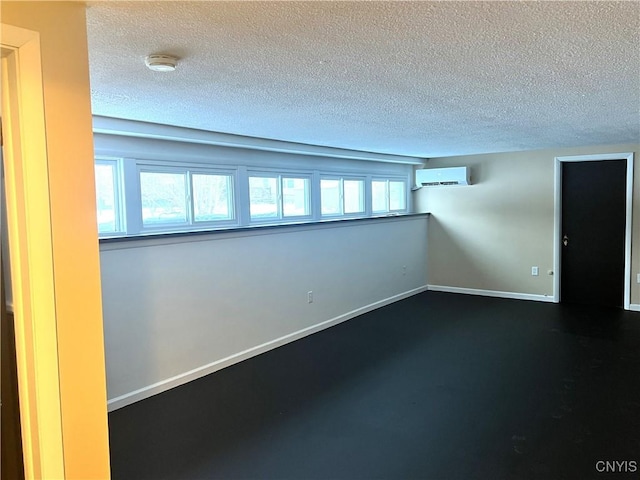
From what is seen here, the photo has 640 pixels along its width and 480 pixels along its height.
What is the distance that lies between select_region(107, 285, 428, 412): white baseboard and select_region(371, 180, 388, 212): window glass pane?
1546 mm

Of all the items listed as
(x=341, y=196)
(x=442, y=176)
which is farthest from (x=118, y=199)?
(x=442, y=176)

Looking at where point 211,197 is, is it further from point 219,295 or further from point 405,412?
point 405,412

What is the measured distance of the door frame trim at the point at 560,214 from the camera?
557 centimetres

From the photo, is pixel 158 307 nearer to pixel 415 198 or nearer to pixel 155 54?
pixel 155 54

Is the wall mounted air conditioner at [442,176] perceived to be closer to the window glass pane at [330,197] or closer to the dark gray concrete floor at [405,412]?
the window glass pane at [330,197]

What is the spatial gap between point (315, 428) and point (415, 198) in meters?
5.01

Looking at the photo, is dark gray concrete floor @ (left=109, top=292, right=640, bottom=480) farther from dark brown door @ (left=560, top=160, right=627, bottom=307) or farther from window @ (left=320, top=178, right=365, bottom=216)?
window @ (left=320, top=178, right=365, bottom=216)

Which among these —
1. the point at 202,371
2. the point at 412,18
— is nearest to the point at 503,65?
the point at 412,18

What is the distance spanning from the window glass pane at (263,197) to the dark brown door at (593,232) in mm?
3844

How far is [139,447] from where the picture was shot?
2.77 m

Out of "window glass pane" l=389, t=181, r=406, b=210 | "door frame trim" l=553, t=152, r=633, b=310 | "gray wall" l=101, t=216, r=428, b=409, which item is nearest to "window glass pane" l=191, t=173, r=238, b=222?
"gray wall" l=101, t=216, r=428, b=409

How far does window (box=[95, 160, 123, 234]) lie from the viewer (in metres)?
3.60

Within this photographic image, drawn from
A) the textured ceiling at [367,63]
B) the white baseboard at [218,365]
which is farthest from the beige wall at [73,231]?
the white baseboard at [218,365]

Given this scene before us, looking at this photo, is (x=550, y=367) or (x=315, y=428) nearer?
(x=315, y=428)
